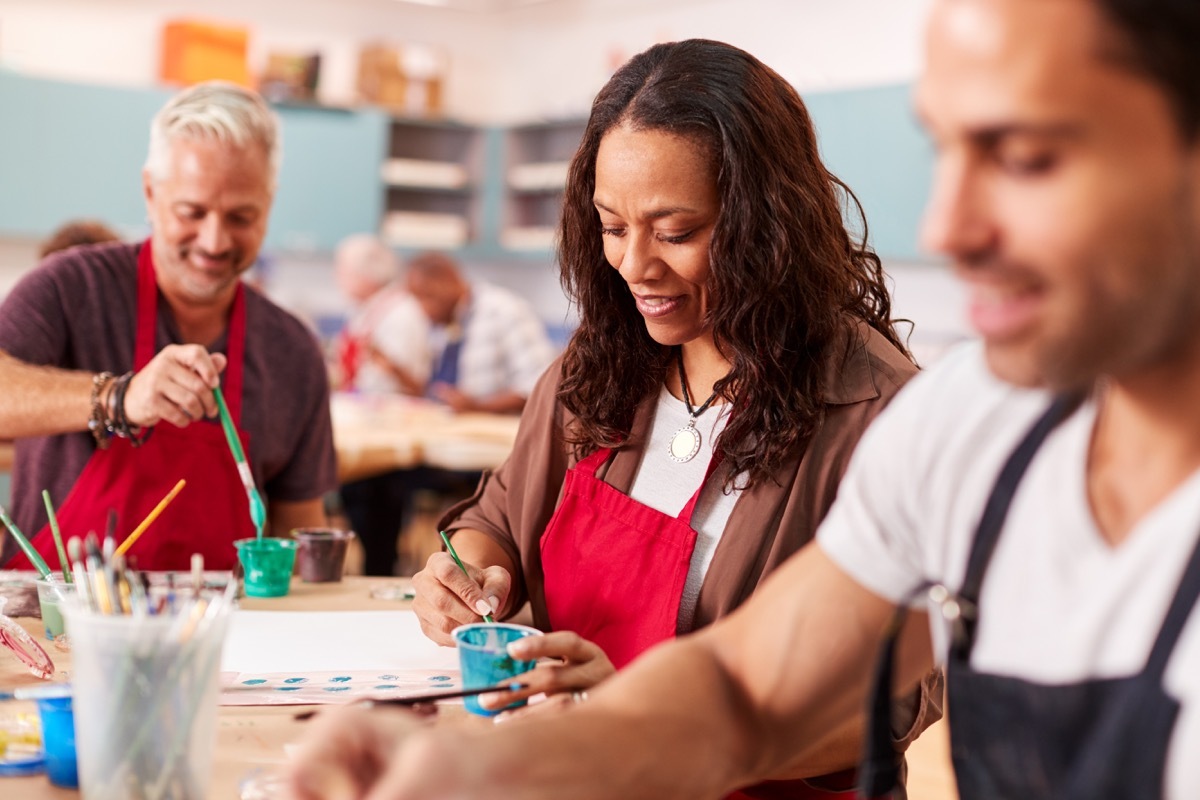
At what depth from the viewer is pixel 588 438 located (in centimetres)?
195

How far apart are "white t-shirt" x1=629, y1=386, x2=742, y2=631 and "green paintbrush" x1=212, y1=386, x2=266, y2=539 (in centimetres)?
65

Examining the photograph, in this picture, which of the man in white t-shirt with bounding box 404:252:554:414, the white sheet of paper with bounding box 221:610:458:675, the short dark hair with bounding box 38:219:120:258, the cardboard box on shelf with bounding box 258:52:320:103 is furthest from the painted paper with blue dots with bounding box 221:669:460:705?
the cardboard box on shelf with bounding box 258:52:320:103

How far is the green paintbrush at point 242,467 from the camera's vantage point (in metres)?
2.11

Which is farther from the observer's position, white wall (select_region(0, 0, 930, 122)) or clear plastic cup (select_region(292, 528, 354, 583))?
white wall (select_region(0, 0, 930, 122))

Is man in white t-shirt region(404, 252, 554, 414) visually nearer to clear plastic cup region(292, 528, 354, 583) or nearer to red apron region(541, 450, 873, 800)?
clear plastic cup region(292, 528, 354, 583)

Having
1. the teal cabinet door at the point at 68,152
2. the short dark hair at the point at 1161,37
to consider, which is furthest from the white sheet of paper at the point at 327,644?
the teal cabinet door at the point at 68,152

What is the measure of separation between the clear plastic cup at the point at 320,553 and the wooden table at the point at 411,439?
6.34 ft

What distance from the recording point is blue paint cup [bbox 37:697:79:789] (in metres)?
1.25

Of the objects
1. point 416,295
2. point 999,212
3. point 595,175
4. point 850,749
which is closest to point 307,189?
point 416,295

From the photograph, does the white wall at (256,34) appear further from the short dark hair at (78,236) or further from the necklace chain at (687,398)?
the necklace chain at (687,398)

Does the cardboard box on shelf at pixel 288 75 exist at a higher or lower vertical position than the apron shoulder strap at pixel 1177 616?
higher

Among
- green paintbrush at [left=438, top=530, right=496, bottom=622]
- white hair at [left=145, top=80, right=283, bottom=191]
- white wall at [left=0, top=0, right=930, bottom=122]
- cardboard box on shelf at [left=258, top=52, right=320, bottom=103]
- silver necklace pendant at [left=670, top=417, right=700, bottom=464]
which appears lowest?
green paintbrush at [left=438, top=530, right=496, bottom=622]

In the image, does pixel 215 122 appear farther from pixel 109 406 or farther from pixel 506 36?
pixel 506 36

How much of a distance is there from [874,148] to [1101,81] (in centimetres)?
562
